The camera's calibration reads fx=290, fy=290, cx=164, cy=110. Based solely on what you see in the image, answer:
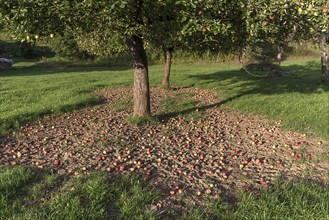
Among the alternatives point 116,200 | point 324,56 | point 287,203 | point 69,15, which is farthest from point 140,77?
point 324,56

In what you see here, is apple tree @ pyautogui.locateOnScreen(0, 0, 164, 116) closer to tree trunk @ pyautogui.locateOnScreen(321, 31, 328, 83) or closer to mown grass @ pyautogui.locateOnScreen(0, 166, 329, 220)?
mown grass @ pyautogui.locateOnScreen(0, 166, 329, 220)

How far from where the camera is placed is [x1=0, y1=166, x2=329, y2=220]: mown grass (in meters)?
4.55

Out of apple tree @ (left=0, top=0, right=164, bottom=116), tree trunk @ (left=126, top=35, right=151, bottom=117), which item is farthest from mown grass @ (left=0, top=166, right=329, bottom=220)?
tree trunk @ (left=126, top=35, right=151, bottom=117)

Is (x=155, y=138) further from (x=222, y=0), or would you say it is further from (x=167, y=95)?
(x=167, y=95)

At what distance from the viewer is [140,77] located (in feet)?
32.2

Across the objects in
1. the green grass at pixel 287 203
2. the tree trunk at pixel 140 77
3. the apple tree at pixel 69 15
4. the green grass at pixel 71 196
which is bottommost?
the green grass at pixel 287 203

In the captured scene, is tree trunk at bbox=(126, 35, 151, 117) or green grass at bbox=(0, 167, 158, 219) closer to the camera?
green grass at bbox=(0, 167, 158, 219)

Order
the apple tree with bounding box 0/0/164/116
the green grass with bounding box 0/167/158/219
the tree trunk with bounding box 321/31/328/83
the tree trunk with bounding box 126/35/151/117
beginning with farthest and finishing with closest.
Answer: the tree trunk with bounding box 321/31/328/83, the tree trunk with bounding box 126/35/151/117, the apple tree with bounding box 0/0/164/116, the green grass with bounding box 0/167/158/219

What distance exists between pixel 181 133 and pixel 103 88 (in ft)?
31.3

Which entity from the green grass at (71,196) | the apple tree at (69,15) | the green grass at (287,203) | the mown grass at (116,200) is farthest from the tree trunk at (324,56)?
the green grass at (71,196)

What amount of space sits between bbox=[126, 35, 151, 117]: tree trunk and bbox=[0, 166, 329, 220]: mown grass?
4502 mm

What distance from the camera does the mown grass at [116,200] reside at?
4555 millimetres

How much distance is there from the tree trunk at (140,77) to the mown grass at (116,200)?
4502mm

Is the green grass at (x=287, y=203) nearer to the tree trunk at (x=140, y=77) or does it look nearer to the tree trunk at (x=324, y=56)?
the tree trunk at (x=140, y=77)
